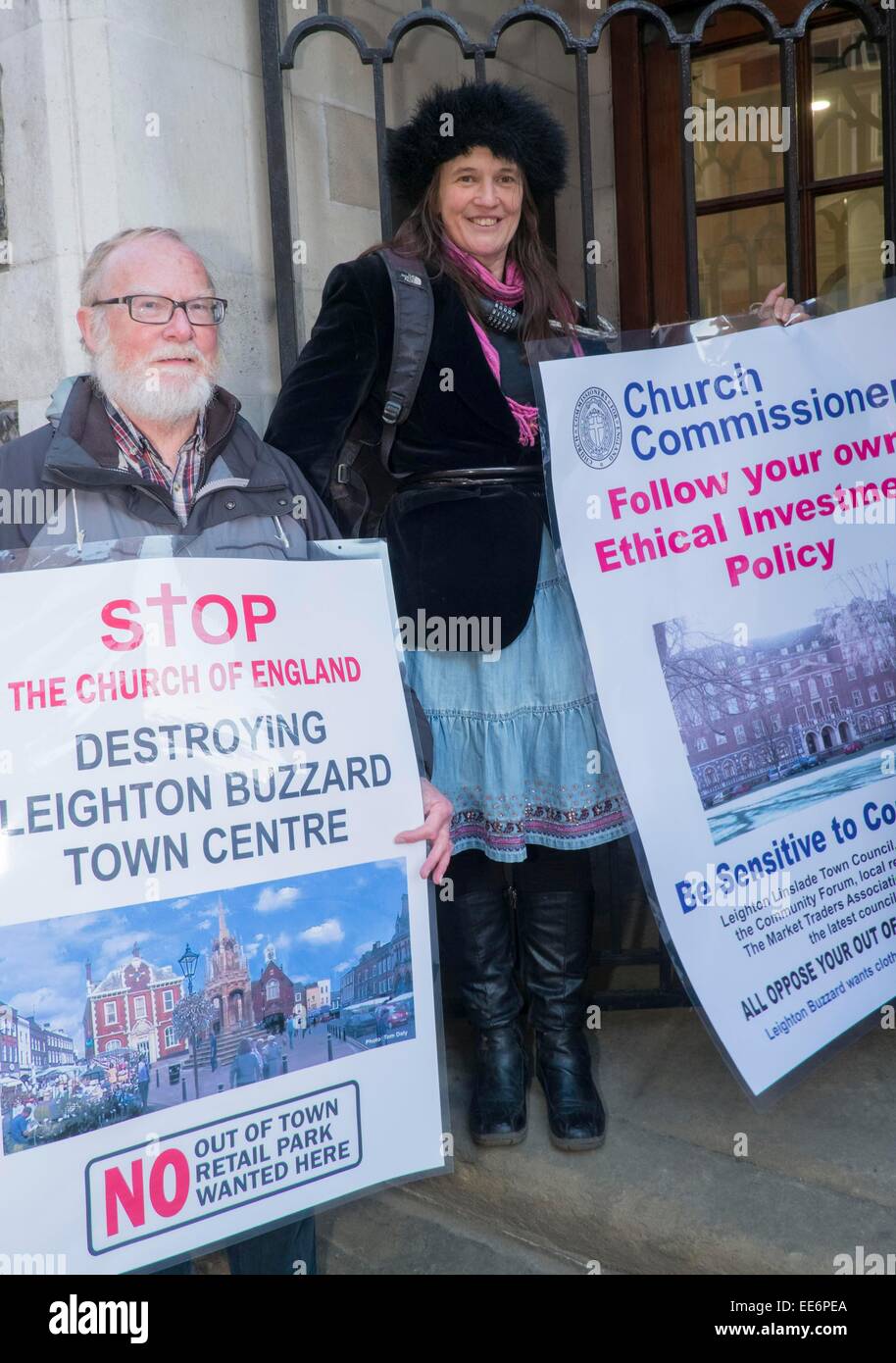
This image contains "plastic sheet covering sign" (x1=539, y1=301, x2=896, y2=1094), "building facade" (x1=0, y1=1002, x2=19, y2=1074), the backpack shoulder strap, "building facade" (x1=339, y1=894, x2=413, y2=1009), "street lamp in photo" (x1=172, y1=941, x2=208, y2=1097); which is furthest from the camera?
the backpack shoulder strap

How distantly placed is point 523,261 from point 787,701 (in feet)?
3.25

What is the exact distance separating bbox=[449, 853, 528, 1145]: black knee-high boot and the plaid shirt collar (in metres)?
0.94

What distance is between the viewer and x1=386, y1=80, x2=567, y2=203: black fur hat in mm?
2152

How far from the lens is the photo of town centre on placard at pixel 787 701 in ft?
6.63

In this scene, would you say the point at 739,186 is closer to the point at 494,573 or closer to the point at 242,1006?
the point at 494,573

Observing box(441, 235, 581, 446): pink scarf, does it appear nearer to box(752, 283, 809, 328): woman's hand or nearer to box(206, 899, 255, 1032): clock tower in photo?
box(752, 283, 809, 328): woman's hand

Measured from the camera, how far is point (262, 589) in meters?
1.68

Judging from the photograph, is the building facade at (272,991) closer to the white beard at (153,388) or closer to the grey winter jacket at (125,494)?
the grey winter jacket at (125,494)

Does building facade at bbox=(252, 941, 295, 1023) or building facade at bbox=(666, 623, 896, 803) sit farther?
building facade at bbox=(666, 623, 896, 803)

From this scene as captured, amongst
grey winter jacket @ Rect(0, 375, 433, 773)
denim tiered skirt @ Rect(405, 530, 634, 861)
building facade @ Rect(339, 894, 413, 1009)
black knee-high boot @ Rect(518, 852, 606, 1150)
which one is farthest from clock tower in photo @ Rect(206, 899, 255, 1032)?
black knee-high boot @ Rect(518, 852, 606, 1150)

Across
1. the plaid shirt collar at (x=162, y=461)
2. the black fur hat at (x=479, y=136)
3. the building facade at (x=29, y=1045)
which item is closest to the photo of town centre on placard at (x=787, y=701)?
the plaid shirt collar at (x=162, y=461)

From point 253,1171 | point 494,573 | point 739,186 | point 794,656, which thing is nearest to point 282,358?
point 494,573

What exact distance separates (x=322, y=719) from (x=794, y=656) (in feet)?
3.09

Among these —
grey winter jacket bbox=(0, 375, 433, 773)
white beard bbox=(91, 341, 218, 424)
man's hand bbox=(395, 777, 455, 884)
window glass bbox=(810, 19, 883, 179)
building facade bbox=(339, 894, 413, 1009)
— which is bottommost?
building facade bbox=(339, 894, 413, 1009)
